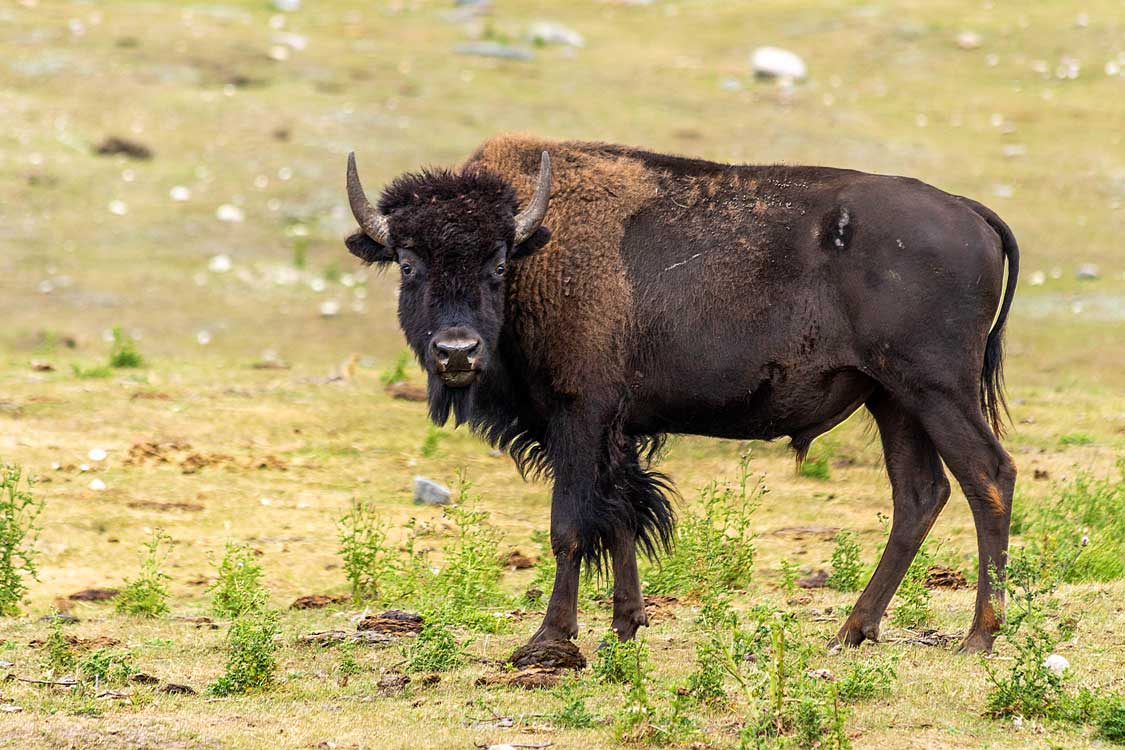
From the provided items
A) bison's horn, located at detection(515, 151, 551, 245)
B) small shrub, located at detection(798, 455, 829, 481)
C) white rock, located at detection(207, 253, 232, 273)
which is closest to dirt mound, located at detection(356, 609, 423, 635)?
bison's horn, located at detection(515, 151, 551, 245)

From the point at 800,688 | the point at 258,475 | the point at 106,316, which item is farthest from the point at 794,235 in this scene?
the point at 106,316

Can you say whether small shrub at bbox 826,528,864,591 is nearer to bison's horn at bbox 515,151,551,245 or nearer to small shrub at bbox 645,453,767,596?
small shrub at bbox 645,453,767,596

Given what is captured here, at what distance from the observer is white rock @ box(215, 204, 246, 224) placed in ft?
61.5

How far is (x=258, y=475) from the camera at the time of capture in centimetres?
1120

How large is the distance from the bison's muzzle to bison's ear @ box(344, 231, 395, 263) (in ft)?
2.46

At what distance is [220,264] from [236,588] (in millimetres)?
10306

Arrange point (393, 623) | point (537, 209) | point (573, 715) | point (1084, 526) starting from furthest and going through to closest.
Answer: point (1084, 526), point (393, 623), point (537, 209), point (573, 715)

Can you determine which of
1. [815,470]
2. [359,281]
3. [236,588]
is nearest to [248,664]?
[236,588]

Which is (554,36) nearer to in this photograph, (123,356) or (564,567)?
(123,356)

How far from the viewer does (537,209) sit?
7.48m

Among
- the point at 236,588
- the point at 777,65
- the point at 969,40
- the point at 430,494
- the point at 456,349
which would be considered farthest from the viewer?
the point at 969,40

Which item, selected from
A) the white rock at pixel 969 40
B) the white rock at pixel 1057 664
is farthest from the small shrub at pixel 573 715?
the white rock at pixel 969 40

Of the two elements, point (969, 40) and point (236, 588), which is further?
point (969, 40)

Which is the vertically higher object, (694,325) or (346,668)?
(694,325)
